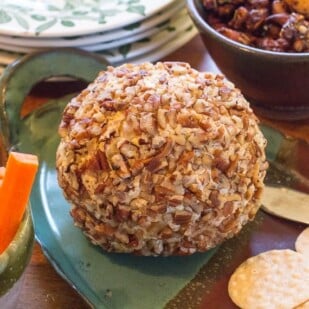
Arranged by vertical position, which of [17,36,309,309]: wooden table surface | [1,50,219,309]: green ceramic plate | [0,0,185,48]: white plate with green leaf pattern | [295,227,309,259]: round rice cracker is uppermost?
[0,0,185,48]: white plate with green leaf pattern

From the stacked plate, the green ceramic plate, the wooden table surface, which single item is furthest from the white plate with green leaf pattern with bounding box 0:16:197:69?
the wooden table surface

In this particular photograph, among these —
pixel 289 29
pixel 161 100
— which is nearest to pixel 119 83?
pixel 161 100

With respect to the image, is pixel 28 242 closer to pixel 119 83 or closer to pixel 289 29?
pixel 119 83

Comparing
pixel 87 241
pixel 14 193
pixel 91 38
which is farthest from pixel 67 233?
pixel 91 38

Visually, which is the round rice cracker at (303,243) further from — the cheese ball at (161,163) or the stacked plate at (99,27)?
the stacked plate at (99,27)

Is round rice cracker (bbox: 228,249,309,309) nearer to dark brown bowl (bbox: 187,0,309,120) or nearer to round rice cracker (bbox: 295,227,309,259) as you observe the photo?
round rice cracker (bbox: 295,227,309,259)

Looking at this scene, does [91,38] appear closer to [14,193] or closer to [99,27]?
[99,27]

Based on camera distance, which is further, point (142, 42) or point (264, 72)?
point (142, 42)
